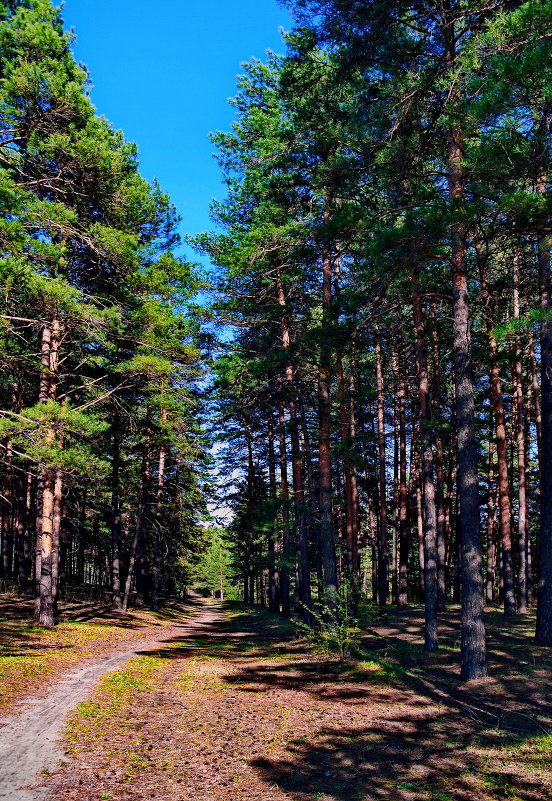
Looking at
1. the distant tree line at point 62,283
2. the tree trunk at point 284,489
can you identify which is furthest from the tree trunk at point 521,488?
the distant tree line at point 62,283

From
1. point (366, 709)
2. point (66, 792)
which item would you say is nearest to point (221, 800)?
point (66, 792)

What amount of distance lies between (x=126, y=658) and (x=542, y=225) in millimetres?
14220

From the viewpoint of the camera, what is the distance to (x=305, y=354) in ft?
49.7

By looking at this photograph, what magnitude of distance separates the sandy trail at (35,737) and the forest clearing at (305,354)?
54 millimetres

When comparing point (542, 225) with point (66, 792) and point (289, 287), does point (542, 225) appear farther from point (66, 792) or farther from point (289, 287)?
point (66, 792)

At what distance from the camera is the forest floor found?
17.3 feet

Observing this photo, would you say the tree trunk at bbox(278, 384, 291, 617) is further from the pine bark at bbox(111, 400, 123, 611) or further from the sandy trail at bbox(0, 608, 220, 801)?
the sandy trail at bbox(0, 608, 220, 801)

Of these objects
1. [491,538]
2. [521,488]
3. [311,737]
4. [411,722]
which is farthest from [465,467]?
[491,538]

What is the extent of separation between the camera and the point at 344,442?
47.8ft

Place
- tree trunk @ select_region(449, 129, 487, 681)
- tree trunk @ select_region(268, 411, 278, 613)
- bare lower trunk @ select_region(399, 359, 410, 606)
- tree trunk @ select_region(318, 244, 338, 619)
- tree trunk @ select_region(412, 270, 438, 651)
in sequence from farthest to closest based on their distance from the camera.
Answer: bare lower trunk @ select_region(399, 359, 410, 606), tree trunk @ select_region(268, 411, 278, 613), tree trunk @ select_region(318, 244, 338, 619), tree trunk @ select_region(412, 270, 438, 651), tree trunk @ select_region(449, 129, 487, 681)

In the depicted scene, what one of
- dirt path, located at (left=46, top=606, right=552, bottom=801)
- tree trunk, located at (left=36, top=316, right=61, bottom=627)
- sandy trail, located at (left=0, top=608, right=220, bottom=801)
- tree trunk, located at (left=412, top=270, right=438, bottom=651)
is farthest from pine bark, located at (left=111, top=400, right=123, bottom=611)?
tree trunk, located at (left=412, top=270, right=438, bottom=651)

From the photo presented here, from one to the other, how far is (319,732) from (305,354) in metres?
10.0

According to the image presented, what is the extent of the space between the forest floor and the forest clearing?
0.06m

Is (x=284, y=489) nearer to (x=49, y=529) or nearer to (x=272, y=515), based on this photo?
(x=272, y=515)
